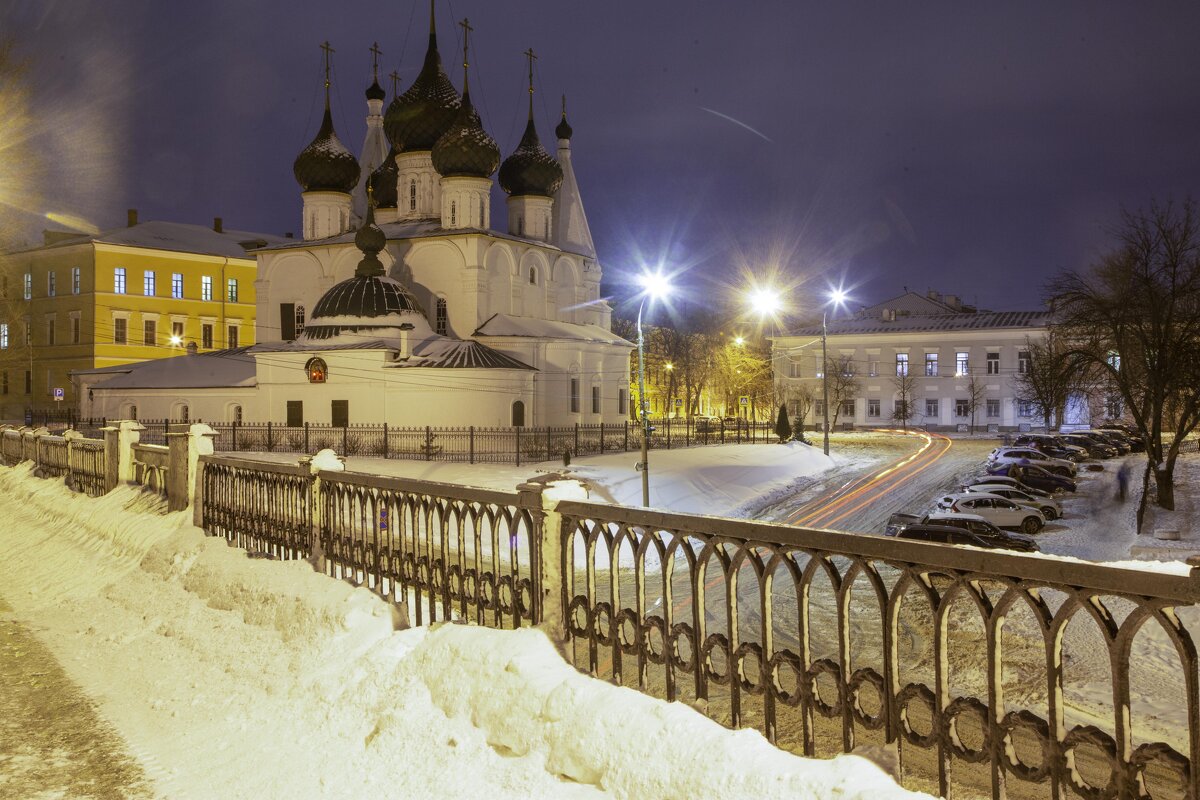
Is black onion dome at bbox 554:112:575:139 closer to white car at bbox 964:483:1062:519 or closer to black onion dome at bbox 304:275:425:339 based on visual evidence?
black onion dome at bbox 304:275:425:339

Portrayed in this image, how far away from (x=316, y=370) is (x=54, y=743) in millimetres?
32526

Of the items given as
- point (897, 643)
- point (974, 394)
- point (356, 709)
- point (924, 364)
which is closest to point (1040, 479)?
point (356, 709)

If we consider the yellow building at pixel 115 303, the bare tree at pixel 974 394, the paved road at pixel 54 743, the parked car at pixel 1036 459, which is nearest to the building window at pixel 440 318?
the yellow building at pixel 115 303

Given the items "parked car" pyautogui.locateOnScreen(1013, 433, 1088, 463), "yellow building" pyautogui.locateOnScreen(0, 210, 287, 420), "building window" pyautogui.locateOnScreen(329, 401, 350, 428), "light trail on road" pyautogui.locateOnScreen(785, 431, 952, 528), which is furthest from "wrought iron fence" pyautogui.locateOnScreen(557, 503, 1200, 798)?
"yellow building" pyautogui.locateOnScreen(0, 210, 287, 420)

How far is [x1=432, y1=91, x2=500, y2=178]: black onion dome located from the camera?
40062 millimetres

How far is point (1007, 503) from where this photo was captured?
75.7ft

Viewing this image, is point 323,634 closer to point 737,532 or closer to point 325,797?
point 325,797

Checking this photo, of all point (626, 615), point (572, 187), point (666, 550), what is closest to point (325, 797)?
point (626, 615)

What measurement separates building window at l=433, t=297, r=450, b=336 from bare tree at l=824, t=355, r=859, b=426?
32.4 metres

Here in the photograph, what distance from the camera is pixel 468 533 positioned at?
67.3 feet

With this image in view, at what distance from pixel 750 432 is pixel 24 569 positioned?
37423 mm

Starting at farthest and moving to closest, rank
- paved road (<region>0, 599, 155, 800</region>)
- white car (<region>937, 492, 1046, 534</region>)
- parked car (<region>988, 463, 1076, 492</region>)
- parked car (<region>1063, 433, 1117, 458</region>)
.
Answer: parked car (<region>1063, 433, 1117, 458</region>) < parked car (<region>988, 463, 1076, 492</region>) < white car (<region>937, 492, 1046, 534</region>) < paved road (<region>0, 599, 155, 800</region>)

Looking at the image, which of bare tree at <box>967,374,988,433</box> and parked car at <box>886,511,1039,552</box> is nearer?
parked car at <box>886,511,1039,552</box>

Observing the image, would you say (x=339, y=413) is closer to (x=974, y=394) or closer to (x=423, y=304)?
(x=423, y=304)
